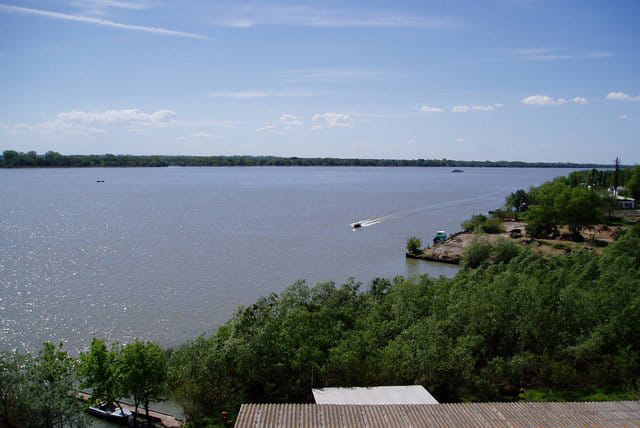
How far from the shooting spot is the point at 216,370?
55.8 feet

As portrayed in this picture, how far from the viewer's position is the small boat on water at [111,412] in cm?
1706

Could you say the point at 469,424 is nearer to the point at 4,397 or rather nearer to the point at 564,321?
the point at 564,321

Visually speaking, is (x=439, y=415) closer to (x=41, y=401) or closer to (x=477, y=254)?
(x=41, y=401)

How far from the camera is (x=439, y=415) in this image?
1270 cm

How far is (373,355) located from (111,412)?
8998mm

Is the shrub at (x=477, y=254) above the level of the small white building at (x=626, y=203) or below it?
below

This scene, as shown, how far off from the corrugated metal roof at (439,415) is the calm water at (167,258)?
1303 centimetres

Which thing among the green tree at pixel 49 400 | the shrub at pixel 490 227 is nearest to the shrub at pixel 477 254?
the shrub at pixel 490 227

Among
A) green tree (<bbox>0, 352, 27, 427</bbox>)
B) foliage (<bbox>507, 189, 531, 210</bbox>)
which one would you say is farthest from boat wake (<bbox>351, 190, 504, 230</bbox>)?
green tree (<bbox>0, 352, 27, 427</bbox>)

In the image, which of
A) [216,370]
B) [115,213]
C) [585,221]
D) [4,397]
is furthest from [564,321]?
[115,213]

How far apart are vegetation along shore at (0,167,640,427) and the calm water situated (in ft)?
24.3

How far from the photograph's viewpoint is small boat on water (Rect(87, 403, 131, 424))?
17062 mm

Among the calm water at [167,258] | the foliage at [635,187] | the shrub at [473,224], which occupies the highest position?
the foliage at [635,187]

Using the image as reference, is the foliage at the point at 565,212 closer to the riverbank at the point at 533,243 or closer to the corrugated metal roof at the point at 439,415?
the riverbank at the point at 533,243
